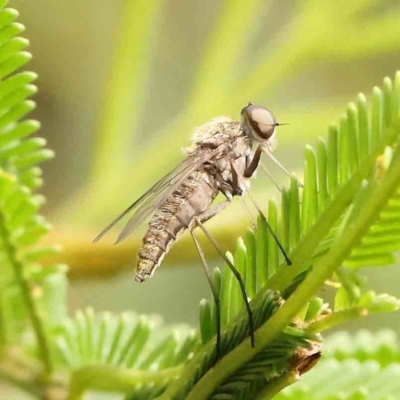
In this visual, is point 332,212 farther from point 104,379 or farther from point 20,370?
point 20,370

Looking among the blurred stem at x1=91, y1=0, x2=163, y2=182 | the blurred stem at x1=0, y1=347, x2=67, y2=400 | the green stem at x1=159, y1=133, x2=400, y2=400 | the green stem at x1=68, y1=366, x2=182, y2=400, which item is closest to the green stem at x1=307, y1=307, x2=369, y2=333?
the green stem at x1=159, y1=133, x2=400, y2=400

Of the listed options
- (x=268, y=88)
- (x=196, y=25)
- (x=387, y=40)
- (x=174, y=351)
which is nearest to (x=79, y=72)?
(x=196, y=25)

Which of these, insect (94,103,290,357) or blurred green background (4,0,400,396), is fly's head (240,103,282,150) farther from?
blurred green background (4,0,400,396)

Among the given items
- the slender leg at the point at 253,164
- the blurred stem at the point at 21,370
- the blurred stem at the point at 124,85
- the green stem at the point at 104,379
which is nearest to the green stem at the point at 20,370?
the blurred stem at the point at 21,370

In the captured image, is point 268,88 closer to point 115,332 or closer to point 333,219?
point 115,332

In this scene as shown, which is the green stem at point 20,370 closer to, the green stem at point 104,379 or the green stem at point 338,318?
the green stem at point 104,379

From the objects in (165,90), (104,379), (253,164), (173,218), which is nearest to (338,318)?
(104,379)
